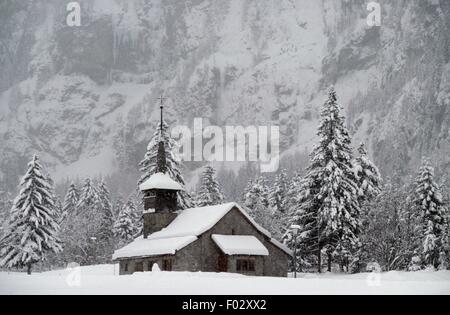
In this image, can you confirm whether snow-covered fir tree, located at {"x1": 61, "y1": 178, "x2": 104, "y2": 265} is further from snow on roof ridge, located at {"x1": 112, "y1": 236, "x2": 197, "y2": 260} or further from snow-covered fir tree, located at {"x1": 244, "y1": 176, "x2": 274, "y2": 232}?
snow on roof ridge, located at {"x1": 112, "y1": 236, "x2": 197, "y2": 260}

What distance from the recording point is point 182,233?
4634 centimetres

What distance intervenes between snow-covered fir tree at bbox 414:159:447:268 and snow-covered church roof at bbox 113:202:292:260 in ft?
33.3

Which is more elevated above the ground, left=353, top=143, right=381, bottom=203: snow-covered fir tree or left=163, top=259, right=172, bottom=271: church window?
left=353, top=143, right=381, bottom=203: snow-covered fir tree

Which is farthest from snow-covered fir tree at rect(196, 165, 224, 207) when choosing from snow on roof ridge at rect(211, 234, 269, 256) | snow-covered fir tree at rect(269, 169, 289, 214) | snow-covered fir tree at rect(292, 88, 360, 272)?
snow on roof ridge at rect(211, 234, 269, 256)

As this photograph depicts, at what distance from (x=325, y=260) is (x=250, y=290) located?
126 ft

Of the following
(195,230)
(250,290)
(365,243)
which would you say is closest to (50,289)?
(250,290)

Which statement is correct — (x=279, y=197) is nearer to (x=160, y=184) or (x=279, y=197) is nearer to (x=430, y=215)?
(x=430, y=215)

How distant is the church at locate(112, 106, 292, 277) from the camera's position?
44562mm

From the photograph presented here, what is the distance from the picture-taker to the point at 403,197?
2127 inches

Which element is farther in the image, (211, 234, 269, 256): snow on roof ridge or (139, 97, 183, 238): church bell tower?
(139, 97, 183, 238): church bell tower

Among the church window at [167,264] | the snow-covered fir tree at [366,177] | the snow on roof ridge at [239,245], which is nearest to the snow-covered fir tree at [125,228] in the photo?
the snow-covered fir tree at [366,177]

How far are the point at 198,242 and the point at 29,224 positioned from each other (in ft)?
64.8

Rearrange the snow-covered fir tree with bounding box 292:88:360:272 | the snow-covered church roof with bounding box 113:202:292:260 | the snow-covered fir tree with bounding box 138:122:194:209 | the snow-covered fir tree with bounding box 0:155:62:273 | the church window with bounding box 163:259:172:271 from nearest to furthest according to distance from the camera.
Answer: the church window with bounding box 163:259:172:271, the snow-covered church roof with bounding box 113:202:292:260, the snow-covered fir tree with bounding box 292:88:360:272, the snow-covered fir tree with bounding box 0:155:62:273, the snow-covered fir tree with bounding box 138:122:194:209
